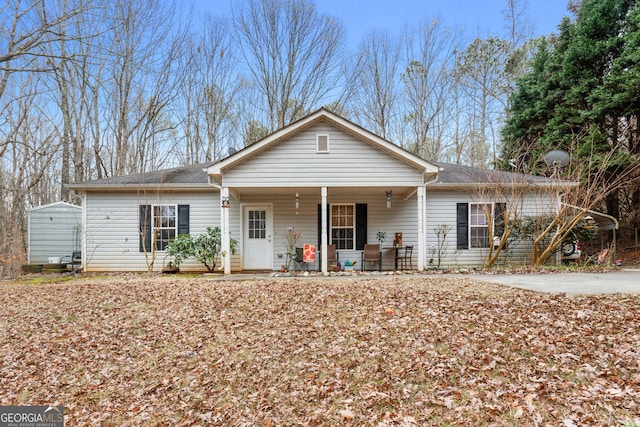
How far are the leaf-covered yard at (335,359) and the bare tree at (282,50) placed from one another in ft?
51.2

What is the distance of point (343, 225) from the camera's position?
39.0ft

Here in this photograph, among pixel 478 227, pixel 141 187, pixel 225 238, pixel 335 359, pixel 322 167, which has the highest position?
pixel 322 167

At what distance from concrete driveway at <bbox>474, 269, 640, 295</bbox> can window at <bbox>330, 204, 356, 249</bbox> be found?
14.1ft

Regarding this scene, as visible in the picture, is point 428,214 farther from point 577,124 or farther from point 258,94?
point 258,94

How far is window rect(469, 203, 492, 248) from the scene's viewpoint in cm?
1145

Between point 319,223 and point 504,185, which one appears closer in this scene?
point 504,185

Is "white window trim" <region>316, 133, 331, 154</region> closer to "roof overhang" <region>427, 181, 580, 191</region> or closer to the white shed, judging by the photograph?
"roof overhang" <region>427, 181, 580, 191</region>

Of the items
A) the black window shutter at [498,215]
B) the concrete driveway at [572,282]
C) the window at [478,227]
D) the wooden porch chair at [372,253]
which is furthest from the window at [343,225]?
the black window shutter at [498,215]

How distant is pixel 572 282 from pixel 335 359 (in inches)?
239

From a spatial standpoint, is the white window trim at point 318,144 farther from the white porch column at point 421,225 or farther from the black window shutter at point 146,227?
the black window shutter at point 146,227

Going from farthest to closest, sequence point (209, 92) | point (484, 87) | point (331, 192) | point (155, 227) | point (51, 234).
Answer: point (209, 92)
point (484, 87)
point (51, 234)
point (331, 192)
point (155, 227)

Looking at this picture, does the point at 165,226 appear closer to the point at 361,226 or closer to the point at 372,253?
the point at 361,226

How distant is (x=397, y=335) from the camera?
468 centimetres

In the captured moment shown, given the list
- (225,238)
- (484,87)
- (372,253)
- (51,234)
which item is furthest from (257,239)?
(484,87)
